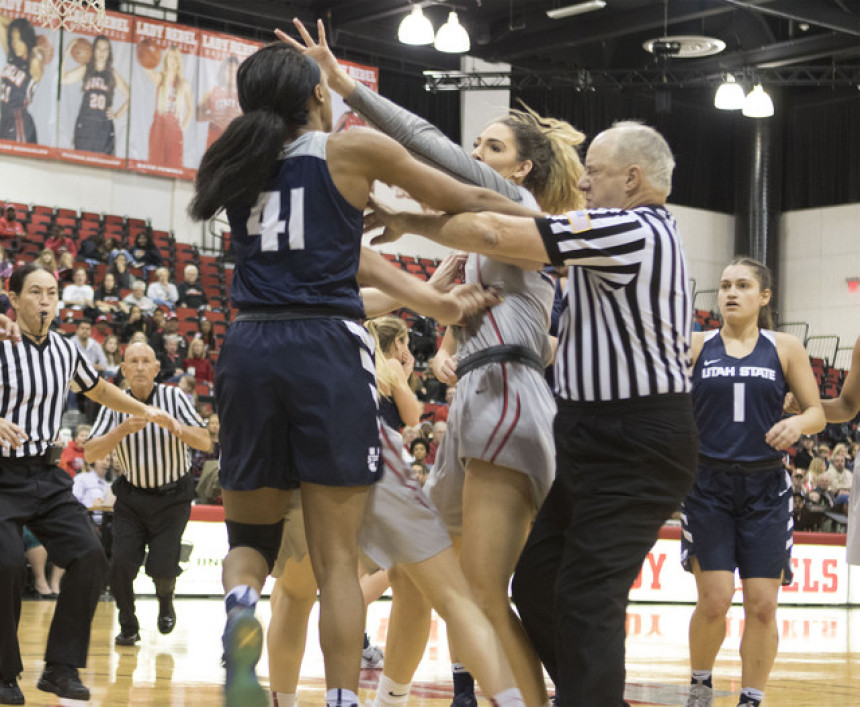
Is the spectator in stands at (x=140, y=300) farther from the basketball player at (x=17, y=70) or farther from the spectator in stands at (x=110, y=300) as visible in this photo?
the basketball player at (x=17, y=70)

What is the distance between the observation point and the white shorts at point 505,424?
161 inches

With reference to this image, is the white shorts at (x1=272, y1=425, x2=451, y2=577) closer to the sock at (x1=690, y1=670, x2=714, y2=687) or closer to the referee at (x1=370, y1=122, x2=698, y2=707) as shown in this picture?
the referee at (x1=370, y1=122, x2=698, y2=707)

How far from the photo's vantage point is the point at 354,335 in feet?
11.8

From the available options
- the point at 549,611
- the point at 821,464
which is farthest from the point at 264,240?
the point at 821,464

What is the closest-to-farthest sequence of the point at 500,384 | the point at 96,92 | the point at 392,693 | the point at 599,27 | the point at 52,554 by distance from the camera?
the point at 500,384
the point at 392,693
the point at 52,554
the point at 96,92
the point at 599,27

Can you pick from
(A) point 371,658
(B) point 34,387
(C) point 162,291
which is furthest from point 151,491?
(C) point 162,291

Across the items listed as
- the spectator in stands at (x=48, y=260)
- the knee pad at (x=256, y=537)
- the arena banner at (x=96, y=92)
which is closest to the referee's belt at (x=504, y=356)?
the knee pad at (x=256, y=537)

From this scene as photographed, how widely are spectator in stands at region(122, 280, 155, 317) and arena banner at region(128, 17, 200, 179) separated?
3.37 m

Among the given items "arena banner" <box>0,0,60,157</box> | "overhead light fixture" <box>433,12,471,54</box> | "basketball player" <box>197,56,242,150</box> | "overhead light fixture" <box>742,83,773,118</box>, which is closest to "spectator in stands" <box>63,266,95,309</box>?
"arena banner" <box>0,0,60,157</box>

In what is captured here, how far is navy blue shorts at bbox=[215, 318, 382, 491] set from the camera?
11.5ft

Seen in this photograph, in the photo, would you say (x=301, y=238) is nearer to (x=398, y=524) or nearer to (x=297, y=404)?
(x=297, y=404)

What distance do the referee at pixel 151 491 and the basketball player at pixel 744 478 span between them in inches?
161

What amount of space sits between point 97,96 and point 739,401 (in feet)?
54.5

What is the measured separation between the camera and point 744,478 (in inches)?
223
